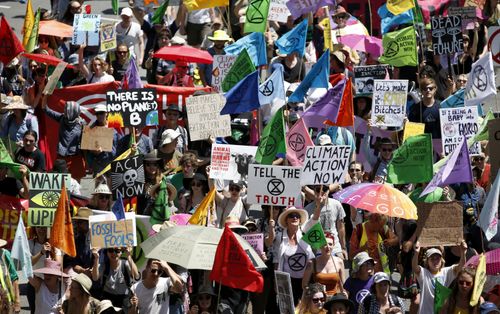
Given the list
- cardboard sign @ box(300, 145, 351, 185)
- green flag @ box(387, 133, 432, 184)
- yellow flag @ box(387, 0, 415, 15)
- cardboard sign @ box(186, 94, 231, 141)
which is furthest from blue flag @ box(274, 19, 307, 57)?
cardboard sign @ box(300, 145, 351, 185)

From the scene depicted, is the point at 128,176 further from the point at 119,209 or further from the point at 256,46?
the point at 256,46

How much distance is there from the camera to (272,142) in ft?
62.3

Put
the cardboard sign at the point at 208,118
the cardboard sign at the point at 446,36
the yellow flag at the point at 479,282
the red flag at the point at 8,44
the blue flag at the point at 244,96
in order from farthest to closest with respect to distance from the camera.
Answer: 1. the cardboard sign at the point at 446,36
2. the red flag at the point at 8,44
3. the cardboard sign at the point at 208,118
4. the blue flag at the point at 244,96
5. the yellow flag at the point at 479,282

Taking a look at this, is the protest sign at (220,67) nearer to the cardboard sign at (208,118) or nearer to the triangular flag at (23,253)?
the cardboard sign at (208,118)

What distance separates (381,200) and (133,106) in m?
4.38

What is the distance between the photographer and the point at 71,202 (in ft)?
61.8

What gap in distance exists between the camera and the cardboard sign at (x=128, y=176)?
61.5 ft

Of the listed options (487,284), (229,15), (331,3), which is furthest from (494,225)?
(229,15)

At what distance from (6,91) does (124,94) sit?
10.2 feet

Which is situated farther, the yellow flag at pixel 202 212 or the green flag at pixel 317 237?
the yellow flag at pixel 202 212

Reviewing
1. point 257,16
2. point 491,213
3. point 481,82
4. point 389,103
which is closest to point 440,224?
point 491,213

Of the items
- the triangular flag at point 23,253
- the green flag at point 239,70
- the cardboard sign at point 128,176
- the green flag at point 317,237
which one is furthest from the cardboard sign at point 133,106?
the green flag at point 317,237

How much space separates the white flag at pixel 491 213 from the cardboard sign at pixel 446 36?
6.19 metres

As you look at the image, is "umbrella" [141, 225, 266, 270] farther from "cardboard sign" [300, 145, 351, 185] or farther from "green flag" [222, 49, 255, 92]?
"green flag" [222, 49, 255, 92]
